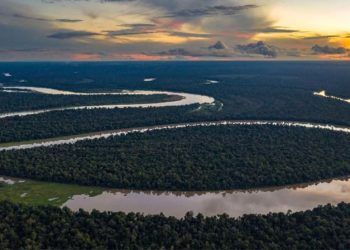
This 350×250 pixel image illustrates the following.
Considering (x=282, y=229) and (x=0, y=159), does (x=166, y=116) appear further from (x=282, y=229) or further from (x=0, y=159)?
(x=282, y=229)

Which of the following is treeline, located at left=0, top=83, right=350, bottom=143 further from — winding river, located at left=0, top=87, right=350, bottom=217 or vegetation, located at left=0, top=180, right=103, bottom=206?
winding river, located at left=0, top=87, right=350, bottom=217

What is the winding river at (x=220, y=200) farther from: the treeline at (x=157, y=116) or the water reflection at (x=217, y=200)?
the treeline at (x=157, y=116)

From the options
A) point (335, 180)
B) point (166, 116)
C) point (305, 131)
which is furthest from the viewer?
point (166, 116)

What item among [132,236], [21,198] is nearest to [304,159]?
[132,236]

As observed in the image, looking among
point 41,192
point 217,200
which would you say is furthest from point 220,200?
point 41,192

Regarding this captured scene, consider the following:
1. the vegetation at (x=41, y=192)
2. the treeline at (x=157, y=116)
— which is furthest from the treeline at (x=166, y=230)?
the treeline at (x=157, y=116)

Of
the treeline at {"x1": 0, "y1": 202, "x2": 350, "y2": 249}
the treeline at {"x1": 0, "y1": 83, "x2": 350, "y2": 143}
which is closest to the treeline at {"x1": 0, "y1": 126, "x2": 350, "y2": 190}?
the treeline at {"x1": 0, "y1": 202, "x2": 350, "y2": 249}
